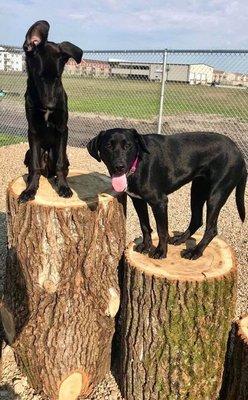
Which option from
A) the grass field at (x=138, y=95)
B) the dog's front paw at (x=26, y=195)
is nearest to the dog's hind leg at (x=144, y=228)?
the dog's front paw at (x=26, y=195)

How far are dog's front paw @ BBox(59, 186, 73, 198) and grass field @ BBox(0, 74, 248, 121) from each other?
5.93 metres

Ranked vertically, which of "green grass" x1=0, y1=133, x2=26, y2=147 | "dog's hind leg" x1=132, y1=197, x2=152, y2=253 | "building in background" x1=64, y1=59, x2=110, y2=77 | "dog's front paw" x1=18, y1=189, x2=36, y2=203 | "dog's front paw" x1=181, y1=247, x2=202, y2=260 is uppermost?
"building in background" x1=64, y1=59, x2=110, y2=77

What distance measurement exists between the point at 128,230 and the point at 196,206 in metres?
2.33

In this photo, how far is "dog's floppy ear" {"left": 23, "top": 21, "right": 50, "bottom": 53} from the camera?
306 centimetres

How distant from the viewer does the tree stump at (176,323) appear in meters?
2.92

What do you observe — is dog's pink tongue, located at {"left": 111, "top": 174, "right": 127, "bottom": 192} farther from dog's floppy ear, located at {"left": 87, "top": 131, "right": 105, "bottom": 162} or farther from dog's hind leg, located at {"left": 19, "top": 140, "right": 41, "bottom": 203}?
dog's hind leg, located at {"left": 19, "top": 140, "right": 41, "bottom": 203}

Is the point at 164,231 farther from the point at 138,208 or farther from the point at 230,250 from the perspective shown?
the point at 230,250

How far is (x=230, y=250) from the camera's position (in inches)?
134

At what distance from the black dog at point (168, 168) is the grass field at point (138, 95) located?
565 centimetres

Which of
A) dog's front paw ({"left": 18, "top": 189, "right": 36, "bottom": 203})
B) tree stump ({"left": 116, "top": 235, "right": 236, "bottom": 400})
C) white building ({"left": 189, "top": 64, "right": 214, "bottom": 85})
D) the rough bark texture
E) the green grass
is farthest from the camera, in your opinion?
the green grass

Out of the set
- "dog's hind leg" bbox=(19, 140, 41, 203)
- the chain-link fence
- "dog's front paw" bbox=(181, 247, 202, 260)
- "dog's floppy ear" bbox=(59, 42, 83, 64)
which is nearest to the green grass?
the chain-link fence

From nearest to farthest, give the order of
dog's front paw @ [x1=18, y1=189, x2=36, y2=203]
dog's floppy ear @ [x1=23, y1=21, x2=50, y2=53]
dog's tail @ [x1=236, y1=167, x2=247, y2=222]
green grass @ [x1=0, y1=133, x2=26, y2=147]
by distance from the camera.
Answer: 1. dog's floppy ear @ [x1=23, y1=21, x2=50, y2=53]
2. dog's front paw @ [x1=18, y1=189, x2=36, y2=203]
3. dog's tail @ [x1=236, y1=167, x2=247, y2=222]
4. green grass @ [x1=0, y1=133, x2=26, y2=147]

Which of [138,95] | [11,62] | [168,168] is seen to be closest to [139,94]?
[138,95]

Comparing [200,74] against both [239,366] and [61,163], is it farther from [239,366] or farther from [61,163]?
[239,366]
